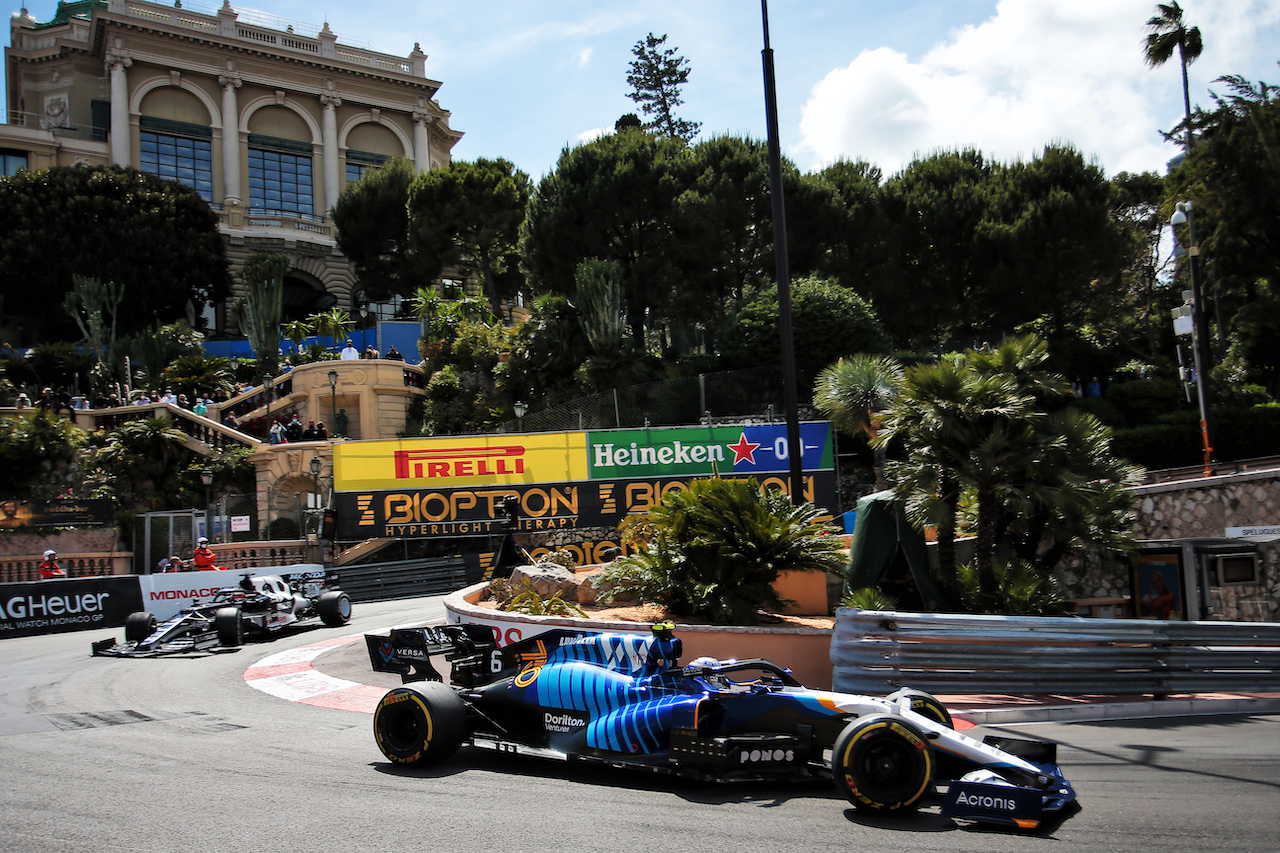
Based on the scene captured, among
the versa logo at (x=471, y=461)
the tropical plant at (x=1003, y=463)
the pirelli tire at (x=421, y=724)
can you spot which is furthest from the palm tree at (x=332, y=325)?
the pirelli tire at (x=421, y=724)

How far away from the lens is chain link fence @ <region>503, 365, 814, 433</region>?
2758 centimetres

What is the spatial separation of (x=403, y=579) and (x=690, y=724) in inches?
764

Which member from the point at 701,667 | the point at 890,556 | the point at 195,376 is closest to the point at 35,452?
the point at 195,376

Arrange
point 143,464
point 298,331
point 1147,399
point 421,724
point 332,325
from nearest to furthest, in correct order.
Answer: point 421,724 < point 1147,399 < point 143,464 < point 298,331 < point 332,325

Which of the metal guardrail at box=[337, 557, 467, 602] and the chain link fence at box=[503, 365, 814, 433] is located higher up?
the chain link fence at box=[503, 365, 814, 433]

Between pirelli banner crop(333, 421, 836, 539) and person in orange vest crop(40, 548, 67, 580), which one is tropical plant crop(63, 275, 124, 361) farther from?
pirelli banner crop(333, 421, 836, 539)

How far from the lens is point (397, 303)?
61.8m

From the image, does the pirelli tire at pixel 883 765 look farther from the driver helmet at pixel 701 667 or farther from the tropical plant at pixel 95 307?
the tropical plant at pixel 95 307

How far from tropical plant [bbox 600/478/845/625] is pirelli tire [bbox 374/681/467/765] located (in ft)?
14.4

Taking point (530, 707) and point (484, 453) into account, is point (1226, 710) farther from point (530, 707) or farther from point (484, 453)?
point (484, 453)

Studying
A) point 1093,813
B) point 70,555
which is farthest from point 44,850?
point 70,555

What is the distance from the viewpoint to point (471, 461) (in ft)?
89.0

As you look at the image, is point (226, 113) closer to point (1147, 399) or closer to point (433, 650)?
point (1147, 399)

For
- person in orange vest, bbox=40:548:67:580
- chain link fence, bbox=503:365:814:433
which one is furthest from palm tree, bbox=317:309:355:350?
person in orange vest, bbox=40:548:67:580
